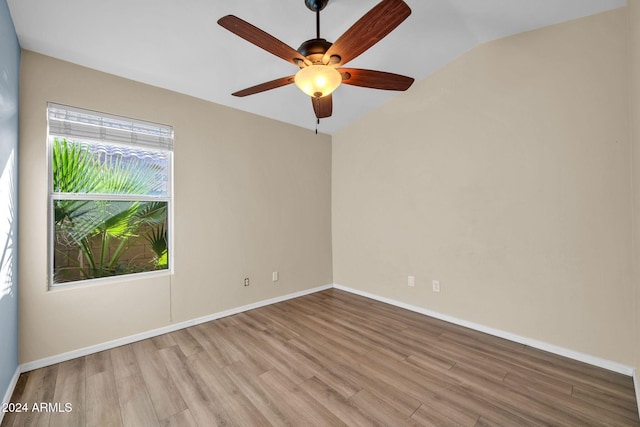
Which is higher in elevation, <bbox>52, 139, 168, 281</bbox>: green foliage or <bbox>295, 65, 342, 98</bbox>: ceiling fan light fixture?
<bbox>295, 65, 342, 98</bbox>: ceiling fan light fixture

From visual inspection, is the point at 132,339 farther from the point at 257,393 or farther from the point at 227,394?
the point at 257,393

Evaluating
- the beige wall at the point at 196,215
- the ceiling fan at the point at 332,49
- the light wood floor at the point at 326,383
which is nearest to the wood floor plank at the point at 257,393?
the light wood floor at the point at 326,383

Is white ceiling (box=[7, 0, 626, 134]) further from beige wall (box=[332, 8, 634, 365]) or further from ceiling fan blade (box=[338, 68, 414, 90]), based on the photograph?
ceiling fan blade (box=[338, 68, 414, 90])

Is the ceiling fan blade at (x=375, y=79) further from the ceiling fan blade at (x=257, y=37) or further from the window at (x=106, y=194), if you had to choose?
the window at (x=106, y=194)

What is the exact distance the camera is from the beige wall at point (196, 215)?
85.5 inches

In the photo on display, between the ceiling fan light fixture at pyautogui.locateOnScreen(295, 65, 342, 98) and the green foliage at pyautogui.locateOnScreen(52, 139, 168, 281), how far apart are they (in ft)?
6.55

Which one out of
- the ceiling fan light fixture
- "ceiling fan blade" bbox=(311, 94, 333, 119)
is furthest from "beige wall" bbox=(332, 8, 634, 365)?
the ceiling fan light fixture

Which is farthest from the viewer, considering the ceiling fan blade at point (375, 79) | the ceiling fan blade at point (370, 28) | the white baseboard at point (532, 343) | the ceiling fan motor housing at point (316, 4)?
the white baseboard at point (532, 343)

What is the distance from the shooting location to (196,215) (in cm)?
300

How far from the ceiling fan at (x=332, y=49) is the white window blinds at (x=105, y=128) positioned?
1.40 metres

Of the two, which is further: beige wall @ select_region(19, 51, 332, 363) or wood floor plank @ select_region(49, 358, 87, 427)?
beige wall @ select_region(19, 51, 332, 363)

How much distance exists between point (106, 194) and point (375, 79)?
101 inches

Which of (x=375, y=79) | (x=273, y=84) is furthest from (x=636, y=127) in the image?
(x=273, y=84)

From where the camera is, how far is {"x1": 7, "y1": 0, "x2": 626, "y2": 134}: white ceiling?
77.3 inches
